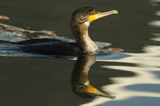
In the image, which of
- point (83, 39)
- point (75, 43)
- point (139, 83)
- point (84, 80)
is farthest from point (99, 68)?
point (75, 43)

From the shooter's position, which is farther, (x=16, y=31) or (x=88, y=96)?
(x=16, y=31)

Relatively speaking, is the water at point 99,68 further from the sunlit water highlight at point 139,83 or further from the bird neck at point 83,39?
the bird neck at point 83,39

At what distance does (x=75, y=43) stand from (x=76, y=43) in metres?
0.02

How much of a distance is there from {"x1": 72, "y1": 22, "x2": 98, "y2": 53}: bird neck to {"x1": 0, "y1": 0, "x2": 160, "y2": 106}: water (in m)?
0.45

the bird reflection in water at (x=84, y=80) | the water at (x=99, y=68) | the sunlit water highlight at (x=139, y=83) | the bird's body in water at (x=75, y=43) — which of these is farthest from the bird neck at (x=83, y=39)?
the sunlit water highlight at (x=139, y=83)

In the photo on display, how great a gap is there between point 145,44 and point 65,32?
7.31ft

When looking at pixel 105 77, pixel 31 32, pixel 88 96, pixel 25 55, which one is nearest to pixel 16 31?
pixel 31 32

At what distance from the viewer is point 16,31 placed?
1519 cm

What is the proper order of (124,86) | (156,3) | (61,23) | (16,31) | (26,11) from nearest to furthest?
(124,86)
(16,31)
(61,23)
(26,11)
(156,3)

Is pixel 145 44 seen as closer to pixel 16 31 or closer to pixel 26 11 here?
pixel 16 31

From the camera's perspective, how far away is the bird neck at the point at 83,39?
13.2 metres

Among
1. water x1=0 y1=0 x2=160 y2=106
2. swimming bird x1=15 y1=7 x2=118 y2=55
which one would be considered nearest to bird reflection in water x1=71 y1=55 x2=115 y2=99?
water x1=0 y1=0 x2=160 y2=106

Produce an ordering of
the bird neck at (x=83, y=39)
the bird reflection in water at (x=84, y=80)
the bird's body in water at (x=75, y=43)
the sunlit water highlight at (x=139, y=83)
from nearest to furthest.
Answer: the sunlit water highlight at (x=139, y=83) < the bird reflection in water at (x=84, y=80) < the bird's body in water at (x=75, y=43) < the bird neck at (x=83, y=39)

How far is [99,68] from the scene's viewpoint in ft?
37.6
